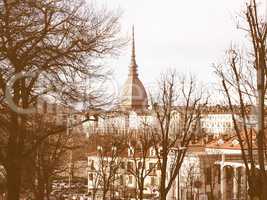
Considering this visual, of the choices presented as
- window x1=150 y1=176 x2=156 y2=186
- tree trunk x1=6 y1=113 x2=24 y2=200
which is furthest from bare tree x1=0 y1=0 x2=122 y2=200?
window x1=150 y1=176 x2=156 y2=186

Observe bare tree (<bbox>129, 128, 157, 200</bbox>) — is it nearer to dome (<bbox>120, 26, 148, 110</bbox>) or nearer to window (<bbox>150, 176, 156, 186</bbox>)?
dome (<bbox>120, 26, 148, 110</bbox>)

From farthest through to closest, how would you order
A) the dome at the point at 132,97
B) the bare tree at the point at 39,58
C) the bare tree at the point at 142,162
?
1. the bare tree at the point at 142,162
2. the dome at the point at 132,97
3. the bare tree at the point at 39,58

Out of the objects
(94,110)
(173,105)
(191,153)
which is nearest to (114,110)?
(94,110)

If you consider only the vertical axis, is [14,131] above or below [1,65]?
below

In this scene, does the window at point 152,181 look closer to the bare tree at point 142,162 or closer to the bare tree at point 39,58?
the bare tree at point 142,162

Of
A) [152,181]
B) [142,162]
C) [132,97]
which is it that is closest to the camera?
[132,97]

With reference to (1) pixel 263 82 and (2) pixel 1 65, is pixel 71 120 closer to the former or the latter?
(2) pixel 1 65

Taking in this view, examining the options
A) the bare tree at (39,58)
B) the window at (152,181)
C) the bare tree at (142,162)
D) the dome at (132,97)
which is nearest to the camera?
the bare tree at (39,58)

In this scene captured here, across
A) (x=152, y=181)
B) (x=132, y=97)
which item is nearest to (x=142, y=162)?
(x=132, y=97)

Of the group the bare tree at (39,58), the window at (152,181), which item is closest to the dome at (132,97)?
the bare tree at (39,58)

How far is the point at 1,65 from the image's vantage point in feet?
38.5

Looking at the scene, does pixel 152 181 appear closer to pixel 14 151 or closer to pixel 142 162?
pixel 142 162

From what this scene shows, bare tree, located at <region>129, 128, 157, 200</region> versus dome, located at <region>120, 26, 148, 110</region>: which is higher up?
dome, located at <region>120, 26, 148, 110</region>

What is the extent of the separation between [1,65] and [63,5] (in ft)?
6.19
